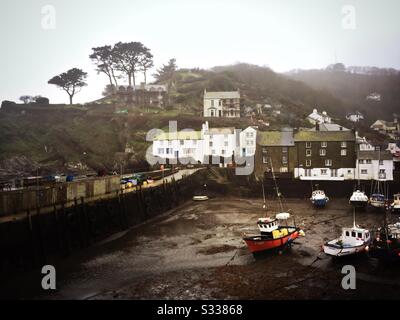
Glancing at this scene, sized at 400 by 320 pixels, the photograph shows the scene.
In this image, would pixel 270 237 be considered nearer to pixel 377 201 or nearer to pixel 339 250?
pixel 339 250

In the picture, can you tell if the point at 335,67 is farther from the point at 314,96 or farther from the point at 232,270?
the point at 232,270

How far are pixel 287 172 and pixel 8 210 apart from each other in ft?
128

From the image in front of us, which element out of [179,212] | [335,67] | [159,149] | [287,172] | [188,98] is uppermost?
[335,67]

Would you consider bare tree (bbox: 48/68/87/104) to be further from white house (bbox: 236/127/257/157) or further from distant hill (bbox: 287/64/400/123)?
distant hill (bbox: 287/64/400/123)

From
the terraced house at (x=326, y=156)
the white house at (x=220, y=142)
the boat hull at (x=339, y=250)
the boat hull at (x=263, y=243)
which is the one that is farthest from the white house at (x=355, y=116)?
the boat hull at (x=339, y=250)

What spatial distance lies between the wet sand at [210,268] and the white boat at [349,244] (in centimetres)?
61

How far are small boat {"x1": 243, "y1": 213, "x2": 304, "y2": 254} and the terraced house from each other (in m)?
25.4

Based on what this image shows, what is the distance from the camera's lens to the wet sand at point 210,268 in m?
19.0

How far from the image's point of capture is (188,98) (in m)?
92.4

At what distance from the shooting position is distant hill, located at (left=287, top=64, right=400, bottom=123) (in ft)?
388

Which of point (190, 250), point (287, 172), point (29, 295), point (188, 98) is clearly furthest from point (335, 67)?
point (29, 295)

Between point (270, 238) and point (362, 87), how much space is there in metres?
136

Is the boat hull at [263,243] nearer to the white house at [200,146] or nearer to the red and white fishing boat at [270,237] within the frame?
the red and white fishing boat at [270,237]

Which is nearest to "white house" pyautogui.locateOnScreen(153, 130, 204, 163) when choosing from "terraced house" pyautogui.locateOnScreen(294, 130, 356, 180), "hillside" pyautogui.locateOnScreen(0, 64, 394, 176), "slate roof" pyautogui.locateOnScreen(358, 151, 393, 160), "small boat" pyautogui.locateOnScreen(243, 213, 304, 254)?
"hillside" pyautogui.locateOnScreen(0, 64, 394, 176)
